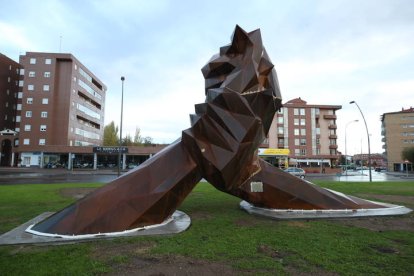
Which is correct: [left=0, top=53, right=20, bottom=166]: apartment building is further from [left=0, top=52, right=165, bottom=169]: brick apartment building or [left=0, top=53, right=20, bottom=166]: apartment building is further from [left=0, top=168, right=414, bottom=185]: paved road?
[left=0, top=168, right=414, bottom=185]: paved road

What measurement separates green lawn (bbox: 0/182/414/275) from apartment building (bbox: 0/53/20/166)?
66.4 meters

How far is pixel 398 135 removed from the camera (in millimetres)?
88625

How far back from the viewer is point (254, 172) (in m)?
10.6

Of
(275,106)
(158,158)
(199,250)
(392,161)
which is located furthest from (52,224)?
(392,161)

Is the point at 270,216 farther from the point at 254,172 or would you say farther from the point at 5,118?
the point at 5,118

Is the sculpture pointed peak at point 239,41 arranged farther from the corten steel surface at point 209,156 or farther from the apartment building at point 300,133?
the apartment building at point 300,133

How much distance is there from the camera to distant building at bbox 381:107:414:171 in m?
87.4

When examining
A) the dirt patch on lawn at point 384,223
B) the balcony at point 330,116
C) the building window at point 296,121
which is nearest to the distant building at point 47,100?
the building window at point 296,121

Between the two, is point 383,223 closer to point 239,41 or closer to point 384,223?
point 384,223

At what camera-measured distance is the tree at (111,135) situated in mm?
83312

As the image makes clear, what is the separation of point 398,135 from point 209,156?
95.9 metres

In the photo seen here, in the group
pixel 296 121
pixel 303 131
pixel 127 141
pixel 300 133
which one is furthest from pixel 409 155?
pixel 127 141

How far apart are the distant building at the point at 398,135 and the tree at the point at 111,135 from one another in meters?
75.2

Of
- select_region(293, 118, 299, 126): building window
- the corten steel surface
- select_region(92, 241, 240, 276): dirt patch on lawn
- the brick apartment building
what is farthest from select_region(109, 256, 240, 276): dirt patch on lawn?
select_region(293, 118, 299, 126): building window
